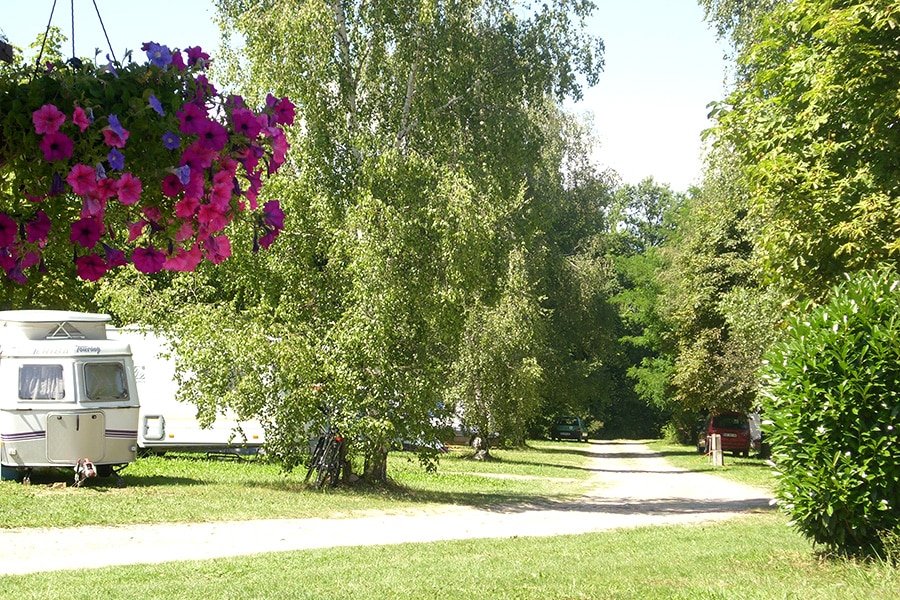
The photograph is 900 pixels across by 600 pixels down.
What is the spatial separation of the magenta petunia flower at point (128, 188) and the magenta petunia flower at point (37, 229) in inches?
12.7

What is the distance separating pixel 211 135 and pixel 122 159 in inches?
13.2

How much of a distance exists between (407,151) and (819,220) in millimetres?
9969

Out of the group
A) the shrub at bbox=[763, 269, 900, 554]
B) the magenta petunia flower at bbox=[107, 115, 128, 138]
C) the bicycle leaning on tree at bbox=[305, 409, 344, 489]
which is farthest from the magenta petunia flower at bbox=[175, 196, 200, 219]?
the bicycle leaning on tree at bbox=[305, 409, 344, 489]

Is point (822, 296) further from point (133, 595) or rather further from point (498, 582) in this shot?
point (133, 595)

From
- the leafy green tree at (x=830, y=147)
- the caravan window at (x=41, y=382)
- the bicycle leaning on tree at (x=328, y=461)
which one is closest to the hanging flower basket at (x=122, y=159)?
the leafy green tree at (x=830, y=147)

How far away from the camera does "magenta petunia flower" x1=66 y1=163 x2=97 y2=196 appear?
3.23m

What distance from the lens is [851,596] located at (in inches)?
293

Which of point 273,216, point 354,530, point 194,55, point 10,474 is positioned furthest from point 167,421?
point 194,55

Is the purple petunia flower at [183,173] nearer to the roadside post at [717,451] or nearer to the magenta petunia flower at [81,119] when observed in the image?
the magenta petunia flower at [81,119]

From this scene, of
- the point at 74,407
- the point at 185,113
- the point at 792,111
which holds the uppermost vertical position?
the point at 792,111

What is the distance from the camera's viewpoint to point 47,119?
322 centimetres

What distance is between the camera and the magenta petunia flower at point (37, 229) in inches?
134

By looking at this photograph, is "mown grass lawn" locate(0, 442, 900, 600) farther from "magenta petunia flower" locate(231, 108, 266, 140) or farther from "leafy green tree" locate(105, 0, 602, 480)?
"magenta petunia flower" locate(231, 108, 266, 140)

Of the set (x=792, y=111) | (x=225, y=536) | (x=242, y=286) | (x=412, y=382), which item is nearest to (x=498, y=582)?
(x=225, y=536)
